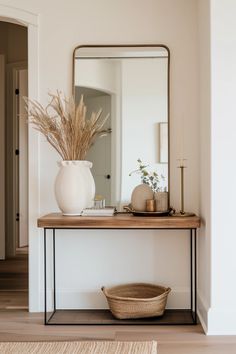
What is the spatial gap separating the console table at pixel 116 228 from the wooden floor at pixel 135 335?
99 millimetres

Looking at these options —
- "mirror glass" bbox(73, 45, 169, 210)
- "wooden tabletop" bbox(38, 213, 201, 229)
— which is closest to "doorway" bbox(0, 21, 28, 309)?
"mirror glass" bbox(73, 45, 169, 210)

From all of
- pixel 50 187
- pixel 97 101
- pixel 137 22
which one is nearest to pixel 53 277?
pixel 50 187

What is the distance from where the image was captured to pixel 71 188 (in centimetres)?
328

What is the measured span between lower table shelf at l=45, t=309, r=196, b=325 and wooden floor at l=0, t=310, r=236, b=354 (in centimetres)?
7

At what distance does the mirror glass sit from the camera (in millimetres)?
3562

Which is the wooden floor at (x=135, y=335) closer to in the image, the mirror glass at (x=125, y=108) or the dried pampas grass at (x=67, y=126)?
the mirror glass at (x=125, y=108)

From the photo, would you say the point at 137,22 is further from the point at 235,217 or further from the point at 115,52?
the point at 235,217

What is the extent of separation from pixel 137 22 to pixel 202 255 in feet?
6.02

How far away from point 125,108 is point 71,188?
79 centimetres

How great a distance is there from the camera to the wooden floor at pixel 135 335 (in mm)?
2777

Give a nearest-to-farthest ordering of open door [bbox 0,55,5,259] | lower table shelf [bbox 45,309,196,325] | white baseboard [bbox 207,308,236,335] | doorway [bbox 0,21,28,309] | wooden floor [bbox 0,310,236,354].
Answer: wooden floor [bbox 0,310,236,354] → white baseboard [bbox 207,308,236,335] → lower table shelf [bbox 45,309,196,325] → open door [bbox 0,55,5,259] → doorway [bbox 0,21,28,309]

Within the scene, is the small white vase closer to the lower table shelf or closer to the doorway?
the lower table shelf

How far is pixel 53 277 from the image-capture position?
3518 millimetres

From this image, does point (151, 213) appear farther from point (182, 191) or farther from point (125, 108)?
point (125, 108)
